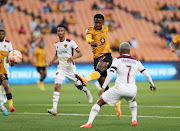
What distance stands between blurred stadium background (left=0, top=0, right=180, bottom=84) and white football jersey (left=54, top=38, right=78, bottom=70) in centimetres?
1606

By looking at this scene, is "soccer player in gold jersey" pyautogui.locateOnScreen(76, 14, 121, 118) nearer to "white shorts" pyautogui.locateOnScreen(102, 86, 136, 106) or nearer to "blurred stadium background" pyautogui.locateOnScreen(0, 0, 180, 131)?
"white shorts" pyautogui.locateOnScreen(102, 86, 136, 106)

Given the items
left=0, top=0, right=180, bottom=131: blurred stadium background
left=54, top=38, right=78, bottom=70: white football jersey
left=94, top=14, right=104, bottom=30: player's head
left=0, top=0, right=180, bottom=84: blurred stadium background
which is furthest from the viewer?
left=0, top=0, right=180, bottom=84: blurred stadium background

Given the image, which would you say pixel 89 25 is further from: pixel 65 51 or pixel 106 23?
pixel 65 51

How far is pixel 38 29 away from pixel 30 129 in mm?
25209

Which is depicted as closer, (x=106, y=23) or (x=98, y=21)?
(x=98, y=21)

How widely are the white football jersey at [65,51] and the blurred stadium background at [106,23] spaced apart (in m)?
16.1

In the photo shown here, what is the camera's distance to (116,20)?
38.0m

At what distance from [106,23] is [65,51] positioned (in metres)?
25.0

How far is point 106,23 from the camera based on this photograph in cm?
3659

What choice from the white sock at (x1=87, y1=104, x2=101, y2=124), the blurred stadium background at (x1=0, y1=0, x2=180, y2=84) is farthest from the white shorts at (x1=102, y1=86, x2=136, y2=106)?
the blurred stadium background at (x1=0, y1=0, x2=180, y2=84)

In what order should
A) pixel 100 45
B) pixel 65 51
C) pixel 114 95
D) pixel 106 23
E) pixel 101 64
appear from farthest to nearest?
pixel 106 23 → pixel 65 51 → pixel 100 45 → pixel 101 64 → pixel 114 95

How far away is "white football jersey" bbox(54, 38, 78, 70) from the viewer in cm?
1179

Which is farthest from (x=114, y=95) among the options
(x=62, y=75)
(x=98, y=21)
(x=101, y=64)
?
(x=62, y=75)

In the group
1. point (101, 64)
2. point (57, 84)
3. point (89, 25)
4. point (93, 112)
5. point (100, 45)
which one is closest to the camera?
point (93, 112)
